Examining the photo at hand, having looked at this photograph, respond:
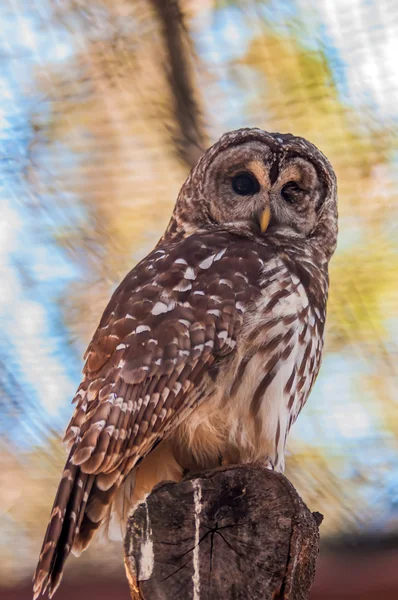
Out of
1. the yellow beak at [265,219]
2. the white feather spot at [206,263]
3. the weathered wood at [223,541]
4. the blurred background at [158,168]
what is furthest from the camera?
the blurred background at [158,168]

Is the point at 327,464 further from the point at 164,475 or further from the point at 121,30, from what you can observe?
the point at 121,30

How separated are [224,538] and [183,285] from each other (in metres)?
0.70

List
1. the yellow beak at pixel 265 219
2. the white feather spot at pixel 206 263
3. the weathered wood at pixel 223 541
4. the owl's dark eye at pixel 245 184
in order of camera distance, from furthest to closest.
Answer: the owl's dark eye at pixel 245 184 → the yellow beak at pixel 265 219 → the white feather spot at pixel 206 263 → the weathered wood at pixel 223 541

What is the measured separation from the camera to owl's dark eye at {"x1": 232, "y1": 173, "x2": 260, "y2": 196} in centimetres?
239

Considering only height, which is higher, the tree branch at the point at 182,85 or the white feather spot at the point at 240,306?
the tree branch at the point at 182,85

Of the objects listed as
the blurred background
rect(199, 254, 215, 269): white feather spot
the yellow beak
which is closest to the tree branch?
the blurred background

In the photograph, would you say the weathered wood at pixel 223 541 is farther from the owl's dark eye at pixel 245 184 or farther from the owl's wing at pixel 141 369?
the owl's dark eye at pixel 245 184

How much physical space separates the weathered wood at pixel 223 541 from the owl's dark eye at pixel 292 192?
102 cm

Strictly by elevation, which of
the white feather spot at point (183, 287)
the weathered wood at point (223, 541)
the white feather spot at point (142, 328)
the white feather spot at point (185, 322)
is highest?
the white feather spot at point (183, 287)

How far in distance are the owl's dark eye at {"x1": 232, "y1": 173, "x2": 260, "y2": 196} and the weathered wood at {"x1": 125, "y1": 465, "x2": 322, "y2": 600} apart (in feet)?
3.26

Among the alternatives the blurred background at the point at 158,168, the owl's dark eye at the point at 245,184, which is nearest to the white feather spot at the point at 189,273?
the owl's dark eye at the point at 245,184

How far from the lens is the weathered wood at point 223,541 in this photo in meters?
1.42

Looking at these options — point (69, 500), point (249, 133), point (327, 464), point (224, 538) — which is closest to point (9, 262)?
point (249, 133)

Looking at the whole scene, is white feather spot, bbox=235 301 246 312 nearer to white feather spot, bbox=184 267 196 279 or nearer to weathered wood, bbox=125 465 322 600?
white feather spot, bbox=184 267 196 279
